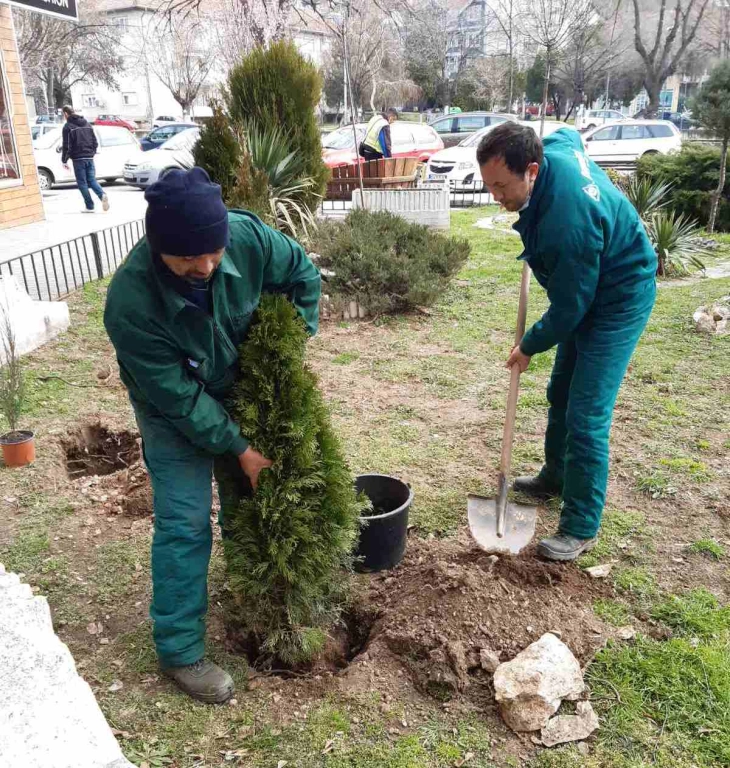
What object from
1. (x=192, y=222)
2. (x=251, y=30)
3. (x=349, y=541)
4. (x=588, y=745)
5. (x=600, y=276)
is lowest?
(x=588, y=745)

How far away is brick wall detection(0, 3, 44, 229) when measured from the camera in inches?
438

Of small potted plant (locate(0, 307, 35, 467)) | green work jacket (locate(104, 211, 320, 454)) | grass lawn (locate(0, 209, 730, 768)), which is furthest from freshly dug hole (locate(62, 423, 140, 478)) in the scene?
green work jacket (locate(104, 211, 320, 454))

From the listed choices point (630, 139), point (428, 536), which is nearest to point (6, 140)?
point (428, 536)

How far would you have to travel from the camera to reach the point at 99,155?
19.2 meters

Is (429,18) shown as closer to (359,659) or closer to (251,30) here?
(251,30)

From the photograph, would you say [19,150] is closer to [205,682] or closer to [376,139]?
[376,139]

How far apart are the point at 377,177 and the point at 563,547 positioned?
9.63 meters

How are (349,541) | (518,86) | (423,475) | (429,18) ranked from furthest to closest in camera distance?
(518,86), (429,18), (423,475), (349,541)

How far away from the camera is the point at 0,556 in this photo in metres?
3.26

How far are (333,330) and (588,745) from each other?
5.16m

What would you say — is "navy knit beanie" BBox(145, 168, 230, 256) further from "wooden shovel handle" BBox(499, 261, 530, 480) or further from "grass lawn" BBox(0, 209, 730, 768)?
"wooden shovel handle" BBox(499, 261, 530, 480)

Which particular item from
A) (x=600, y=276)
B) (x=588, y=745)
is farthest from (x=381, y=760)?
(x=600, y=276)

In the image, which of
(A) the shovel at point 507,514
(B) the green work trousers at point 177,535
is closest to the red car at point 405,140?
(A) the shovel at point 507,514

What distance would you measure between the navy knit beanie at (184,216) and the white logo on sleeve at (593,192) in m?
1.58
